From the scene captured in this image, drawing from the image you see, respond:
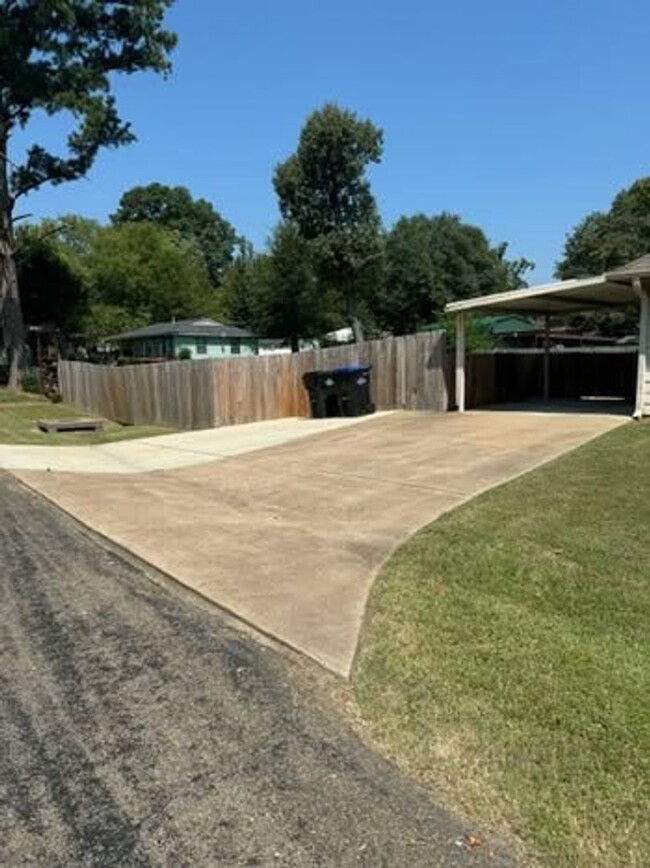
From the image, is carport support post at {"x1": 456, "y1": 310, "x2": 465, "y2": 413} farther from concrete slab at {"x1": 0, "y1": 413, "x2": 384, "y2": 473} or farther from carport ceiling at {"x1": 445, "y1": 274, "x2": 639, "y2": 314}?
concrete slab at {"x1": 0, "y1": 413, "x2": 384, "y2": 473}

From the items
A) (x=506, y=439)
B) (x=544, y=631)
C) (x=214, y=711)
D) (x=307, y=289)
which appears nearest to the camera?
(x=214, y=711)

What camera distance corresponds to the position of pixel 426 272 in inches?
1970

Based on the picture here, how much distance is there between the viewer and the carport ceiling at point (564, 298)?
14875mm

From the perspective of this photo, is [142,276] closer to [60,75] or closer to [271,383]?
[60,75]

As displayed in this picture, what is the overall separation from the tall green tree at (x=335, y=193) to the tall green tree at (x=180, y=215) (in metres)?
59.4

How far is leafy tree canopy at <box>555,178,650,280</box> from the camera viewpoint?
140 ft

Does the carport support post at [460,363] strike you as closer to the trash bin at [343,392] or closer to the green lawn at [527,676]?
the trash bin at [343,392]

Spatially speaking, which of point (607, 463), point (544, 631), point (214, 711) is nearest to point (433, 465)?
point (607, 463)

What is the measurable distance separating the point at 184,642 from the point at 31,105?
1161 inches

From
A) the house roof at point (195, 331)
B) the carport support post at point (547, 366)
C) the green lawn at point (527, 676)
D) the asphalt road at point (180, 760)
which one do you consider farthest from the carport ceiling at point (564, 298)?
the house roof at point (195, 331)

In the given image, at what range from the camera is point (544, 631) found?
443 centimetres

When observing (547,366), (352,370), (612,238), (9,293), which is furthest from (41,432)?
(612,238)

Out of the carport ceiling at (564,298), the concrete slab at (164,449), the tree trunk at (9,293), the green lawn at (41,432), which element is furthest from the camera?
the tree trunk at (9,293)

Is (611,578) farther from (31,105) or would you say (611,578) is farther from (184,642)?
(31,105)
